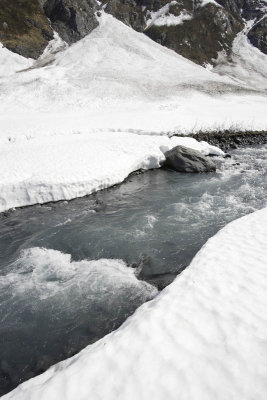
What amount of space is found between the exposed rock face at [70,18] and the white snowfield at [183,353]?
213 feet

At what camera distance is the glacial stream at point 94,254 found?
6.10 m

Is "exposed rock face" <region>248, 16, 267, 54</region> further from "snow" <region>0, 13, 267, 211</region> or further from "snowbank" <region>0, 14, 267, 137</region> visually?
"snowbank" <region>0, 14, 267, 137</region>

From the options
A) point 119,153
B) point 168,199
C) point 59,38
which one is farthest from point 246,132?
point 59,38

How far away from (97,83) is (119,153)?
992 inches

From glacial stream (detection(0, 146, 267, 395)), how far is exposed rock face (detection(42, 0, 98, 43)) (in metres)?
57.4

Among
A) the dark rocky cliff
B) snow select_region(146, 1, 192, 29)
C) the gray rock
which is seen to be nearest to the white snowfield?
the gray rock

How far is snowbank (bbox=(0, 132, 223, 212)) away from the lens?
12755 mm

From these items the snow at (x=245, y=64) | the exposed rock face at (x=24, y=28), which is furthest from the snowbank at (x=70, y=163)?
the snow at (x=245, y=64)

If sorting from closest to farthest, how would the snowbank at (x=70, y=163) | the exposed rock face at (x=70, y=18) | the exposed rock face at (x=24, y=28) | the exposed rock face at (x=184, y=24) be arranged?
the snowbank at (x=70, y=163) < the exposed rock face at (x=24, y=28) < the exposed rock face at (x=70, y=18) < the exposed rock face at (x=184, y=24)

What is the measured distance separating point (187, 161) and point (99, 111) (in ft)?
58.8

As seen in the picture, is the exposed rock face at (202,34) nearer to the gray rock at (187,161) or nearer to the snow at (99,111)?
the snow at (99,111)

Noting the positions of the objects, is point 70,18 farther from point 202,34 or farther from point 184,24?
point 202,34

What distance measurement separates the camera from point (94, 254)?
892 centimetres

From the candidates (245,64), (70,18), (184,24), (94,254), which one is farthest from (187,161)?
(184,24)
